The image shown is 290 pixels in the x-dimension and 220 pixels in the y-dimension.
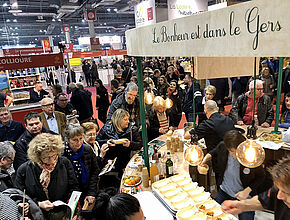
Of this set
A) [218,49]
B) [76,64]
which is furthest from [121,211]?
[76,64]

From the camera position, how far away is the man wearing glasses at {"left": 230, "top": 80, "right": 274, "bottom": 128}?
3.80m

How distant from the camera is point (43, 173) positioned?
2.10m

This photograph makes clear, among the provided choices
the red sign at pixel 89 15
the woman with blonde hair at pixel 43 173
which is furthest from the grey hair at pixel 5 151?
the red sign at pixel 89 15

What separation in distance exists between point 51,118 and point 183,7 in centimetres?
550

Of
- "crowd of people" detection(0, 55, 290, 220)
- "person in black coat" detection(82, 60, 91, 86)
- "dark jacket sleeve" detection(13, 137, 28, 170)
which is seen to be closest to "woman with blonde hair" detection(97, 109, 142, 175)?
"crowd of people" detection(0, 55, 290, 220)

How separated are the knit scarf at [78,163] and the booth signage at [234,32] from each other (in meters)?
1.70

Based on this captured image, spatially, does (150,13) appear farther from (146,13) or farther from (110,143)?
(110,143)

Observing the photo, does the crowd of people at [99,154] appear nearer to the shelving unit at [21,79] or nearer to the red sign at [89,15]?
the shelving unit at [21,79]

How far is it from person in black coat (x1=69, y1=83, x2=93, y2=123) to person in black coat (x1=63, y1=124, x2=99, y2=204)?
290 cm

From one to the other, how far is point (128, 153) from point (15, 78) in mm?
8254

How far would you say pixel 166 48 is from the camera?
51.2 inches

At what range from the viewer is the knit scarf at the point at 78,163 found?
2461mm

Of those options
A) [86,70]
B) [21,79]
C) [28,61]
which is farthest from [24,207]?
[86,70]

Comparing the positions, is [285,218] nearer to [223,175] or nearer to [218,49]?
[223,175]
